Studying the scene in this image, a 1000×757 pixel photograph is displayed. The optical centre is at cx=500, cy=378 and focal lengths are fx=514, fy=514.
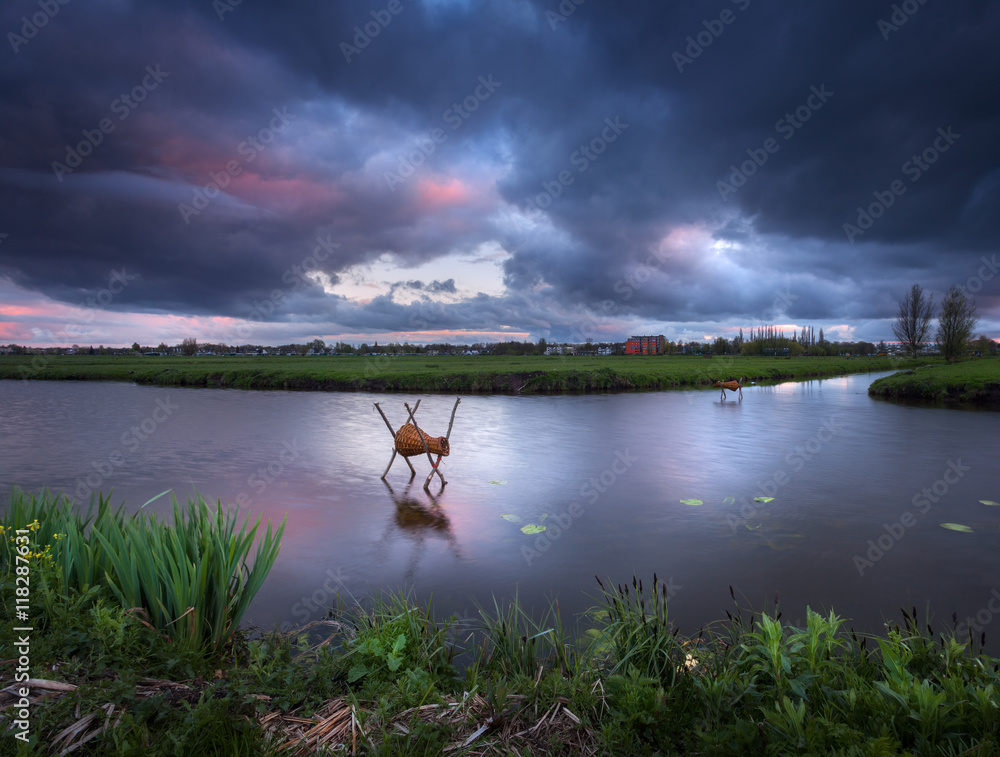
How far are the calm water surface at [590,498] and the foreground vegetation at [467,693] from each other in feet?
5.24

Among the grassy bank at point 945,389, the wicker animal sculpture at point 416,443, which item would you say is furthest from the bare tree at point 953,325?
the wicker animal sculpture at point 416,443

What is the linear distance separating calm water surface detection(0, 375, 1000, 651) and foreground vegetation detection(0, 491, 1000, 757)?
5.24 feet

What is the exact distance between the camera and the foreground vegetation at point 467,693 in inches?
93.7

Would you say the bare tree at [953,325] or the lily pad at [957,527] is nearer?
the lily pad at [957,527]

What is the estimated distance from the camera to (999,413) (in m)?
20.5

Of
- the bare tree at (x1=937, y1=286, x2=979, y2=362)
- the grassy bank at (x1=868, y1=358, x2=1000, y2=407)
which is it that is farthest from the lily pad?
the bare tree at (x1=937, y1=286, x2=979, y2=362)

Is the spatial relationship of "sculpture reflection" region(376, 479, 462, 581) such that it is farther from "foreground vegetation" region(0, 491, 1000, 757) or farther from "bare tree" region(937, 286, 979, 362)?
"bare tree" region(937, 286, 979, 362)

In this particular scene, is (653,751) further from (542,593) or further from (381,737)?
(542,593)

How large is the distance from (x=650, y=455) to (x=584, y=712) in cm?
1103

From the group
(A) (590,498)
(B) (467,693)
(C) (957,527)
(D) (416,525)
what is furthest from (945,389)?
(B) (467,693)

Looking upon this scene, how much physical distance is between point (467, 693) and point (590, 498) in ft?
22.0

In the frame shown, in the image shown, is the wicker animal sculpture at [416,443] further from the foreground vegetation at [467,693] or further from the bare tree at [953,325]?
the bare tree at [953,325]

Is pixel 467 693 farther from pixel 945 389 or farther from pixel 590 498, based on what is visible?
pixel 945 389

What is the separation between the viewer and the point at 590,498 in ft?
30.8
